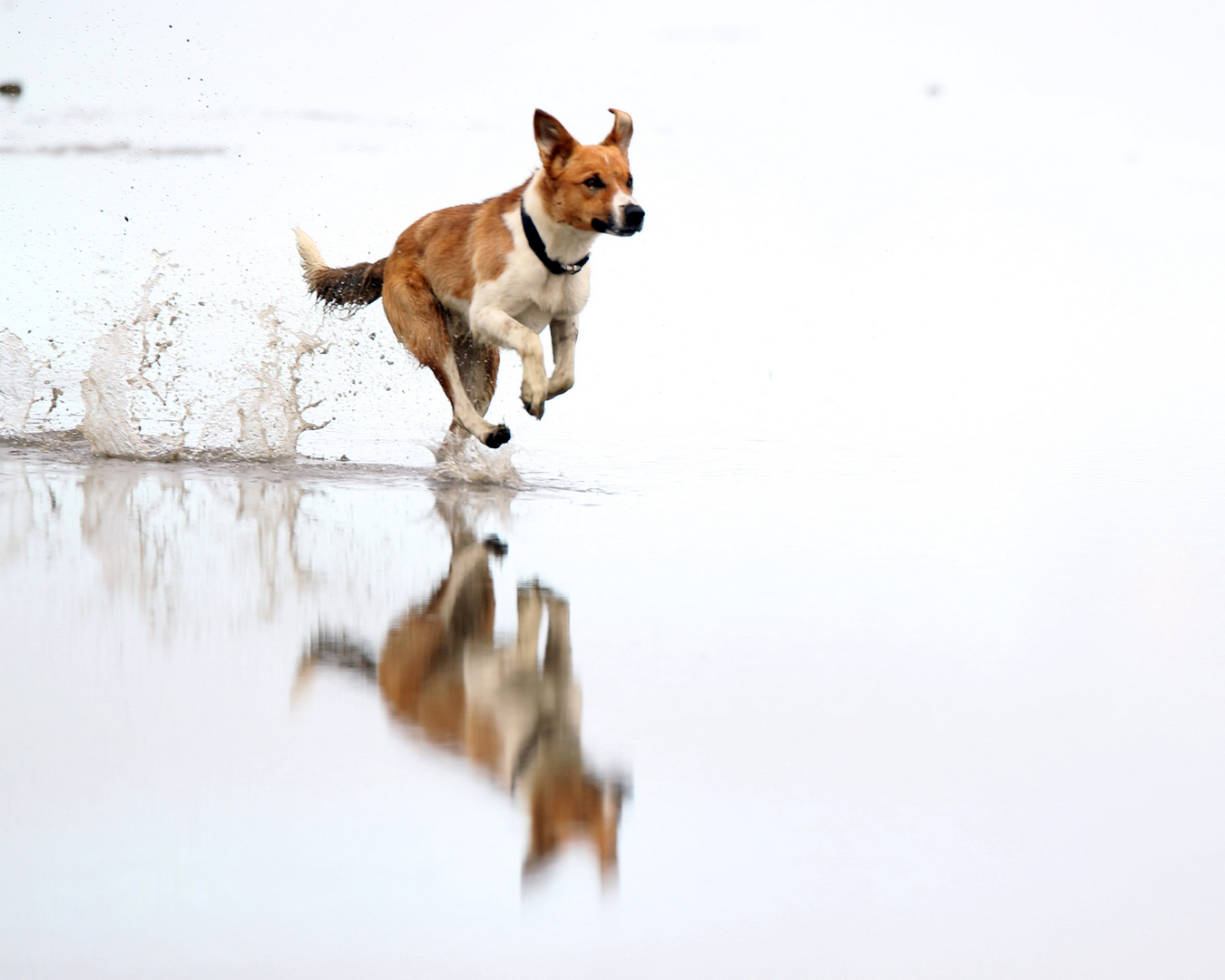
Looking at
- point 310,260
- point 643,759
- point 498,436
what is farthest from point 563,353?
point 643,759

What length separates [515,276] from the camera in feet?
21.2

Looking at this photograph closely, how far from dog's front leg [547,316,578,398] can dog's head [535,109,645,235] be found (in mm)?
621

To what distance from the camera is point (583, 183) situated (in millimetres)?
6227

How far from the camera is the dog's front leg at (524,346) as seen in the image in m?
6.28

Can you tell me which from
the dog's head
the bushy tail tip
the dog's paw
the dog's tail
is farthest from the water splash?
the bushy tail tip

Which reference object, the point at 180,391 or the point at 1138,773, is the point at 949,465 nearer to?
the point at 1138,773

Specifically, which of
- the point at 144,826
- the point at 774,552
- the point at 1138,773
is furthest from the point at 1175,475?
the point at 144,826

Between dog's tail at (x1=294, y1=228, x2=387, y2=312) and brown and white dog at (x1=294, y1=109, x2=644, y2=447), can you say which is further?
dog's tail at (x1=294, y1=228, x2=387, y2=312)

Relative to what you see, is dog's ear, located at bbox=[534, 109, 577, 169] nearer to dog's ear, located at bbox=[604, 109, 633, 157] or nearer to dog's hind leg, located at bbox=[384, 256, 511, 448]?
dog's ear, located at bbox=[604, 109, 633, 157]

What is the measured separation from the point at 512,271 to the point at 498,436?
2.48ft

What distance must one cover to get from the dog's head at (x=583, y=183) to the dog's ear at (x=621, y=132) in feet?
0.32

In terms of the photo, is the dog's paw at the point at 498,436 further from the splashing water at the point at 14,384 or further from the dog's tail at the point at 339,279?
the splashing water at the point at 14,384

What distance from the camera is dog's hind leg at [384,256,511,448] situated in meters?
7.05

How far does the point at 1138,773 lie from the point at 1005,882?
0.65 meters
